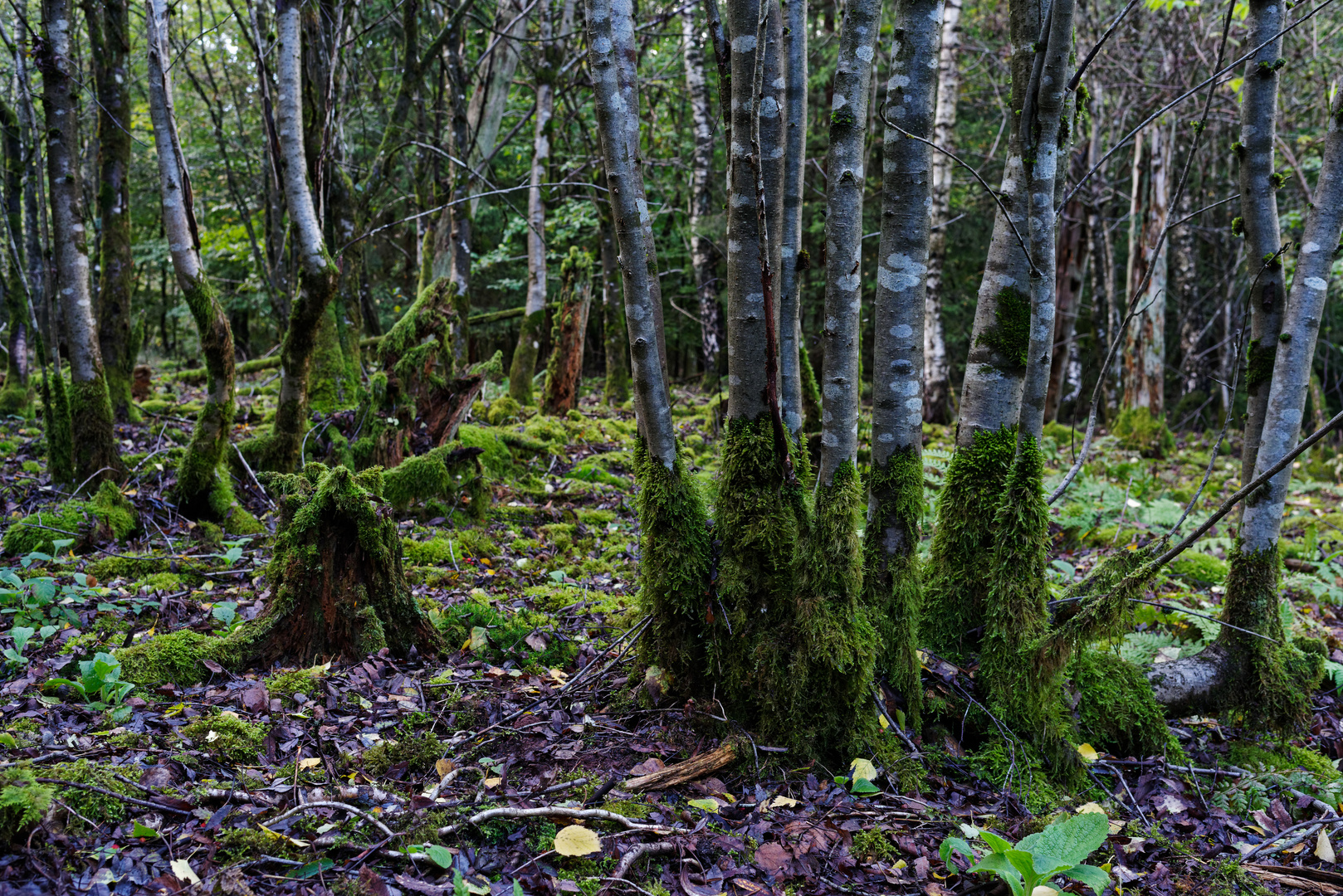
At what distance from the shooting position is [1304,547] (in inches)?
262

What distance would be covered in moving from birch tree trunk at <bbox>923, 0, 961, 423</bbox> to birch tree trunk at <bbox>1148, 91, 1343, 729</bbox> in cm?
650

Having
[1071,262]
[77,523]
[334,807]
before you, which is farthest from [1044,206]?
[1071,262]

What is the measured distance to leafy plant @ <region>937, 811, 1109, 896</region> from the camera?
86.0 inches

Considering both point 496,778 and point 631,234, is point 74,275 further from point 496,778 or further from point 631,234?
point 496,778

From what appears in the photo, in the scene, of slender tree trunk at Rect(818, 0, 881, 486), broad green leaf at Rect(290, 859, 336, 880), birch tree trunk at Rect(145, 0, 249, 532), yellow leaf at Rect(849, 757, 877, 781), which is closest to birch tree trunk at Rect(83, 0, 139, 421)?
birch tree trunk at Rect(145, 0, 249, 532)

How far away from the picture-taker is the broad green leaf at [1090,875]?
7.10 ft

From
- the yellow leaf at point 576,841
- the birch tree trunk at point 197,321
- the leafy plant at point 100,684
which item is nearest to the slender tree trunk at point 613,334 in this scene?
the birch tree trunk at point 197,321

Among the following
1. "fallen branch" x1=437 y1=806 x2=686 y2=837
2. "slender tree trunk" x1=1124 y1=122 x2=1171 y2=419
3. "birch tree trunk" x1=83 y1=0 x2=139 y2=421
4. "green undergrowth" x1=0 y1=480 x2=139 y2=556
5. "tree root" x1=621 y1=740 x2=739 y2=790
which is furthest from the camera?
"slender tree trunk" x1=1124 y1=122 x2=1171 y2=419

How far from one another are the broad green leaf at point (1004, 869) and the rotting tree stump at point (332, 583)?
2.72m

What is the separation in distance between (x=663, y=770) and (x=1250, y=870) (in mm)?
2020

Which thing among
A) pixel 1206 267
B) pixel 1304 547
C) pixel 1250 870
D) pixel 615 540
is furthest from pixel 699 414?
pixel 1206 267

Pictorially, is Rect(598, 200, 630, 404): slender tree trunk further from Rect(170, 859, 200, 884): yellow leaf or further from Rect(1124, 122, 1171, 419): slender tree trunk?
Rect(170, 859, 200, 884): yellow leaf

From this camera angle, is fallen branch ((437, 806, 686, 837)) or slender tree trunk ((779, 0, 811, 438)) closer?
fallen branch ((437, 806, 686, 837))

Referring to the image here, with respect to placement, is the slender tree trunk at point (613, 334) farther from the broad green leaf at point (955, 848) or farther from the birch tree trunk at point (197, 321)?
the broad green leaf at point (955, 848)
